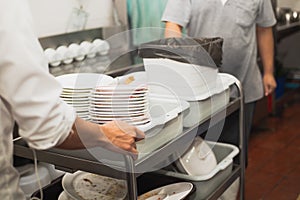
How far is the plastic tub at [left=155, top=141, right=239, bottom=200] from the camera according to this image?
1492 millimetres

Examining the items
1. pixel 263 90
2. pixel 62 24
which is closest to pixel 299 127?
pixel 263 90

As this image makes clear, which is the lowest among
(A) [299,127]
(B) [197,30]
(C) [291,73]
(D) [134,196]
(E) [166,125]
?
(A) [299,127]

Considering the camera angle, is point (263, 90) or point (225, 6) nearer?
point (225, 6)

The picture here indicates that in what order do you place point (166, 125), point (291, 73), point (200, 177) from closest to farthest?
point (166, 125) < point (200, 177) < point (291, 73)

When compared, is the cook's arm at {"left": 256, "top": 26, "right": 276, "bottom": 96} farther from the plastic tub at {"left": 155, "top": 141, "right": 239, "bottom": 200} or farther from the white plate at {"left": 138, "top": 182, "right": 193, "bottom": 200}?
the white plate at {"left": 138, "top": 182, "right": 193, "bottom": 200}

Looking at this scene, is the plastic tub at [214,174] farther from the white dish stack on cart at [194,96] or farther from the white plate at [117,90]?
the white plate at [117,90]

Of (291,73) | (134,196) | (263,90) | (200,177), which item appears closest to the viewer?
(134,196)

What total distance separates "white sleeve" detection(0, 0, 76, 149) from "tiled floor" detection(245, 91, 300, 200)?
191 centimetres

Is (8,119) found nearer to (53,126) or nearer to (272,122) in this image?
(53,126)

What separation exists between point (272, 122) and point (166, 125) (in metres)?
2.74

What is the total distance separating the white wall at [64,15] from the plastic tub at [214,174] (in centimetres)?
127

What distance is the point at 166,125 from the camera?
1307mm

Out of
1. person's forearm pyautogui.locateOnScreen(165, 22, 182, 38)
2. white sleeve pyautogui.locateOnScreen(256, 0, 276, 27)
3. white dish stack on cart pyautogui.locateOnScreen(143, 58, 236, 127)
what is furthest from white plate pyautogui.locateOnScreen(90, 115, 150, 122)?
white sleeve pyautogui.locateOnScreen(256, 0, 276, 27)

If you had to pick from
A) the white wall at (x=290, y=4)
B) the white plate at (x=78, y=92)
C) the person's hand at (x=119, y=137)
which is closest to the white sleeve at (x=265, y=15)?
the white plate at (x=78, y=92)
